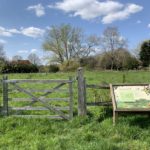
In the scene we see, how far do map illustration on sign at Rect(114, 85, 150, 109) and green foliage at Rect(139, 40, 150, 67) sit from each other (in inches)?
2217

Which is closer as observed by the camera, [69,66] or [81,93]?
[81,93]

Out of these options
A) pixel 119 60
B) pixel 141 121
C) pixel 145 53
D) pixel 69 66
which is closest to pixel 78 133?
pixel 141 121

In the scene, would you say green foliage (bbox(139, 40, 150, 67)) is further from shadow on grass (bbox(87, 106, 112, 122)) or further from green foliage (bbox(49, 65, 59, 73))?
shadow on grass (bbox(87, 106, 112, 122))

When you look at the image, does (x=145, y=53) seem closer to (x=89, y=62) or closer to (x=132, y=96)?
(x=89, y=62)

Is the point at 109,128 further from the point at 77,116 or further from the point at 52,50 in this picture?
the point at 52,50

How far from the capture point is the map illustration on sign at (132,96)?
8559 millimetres

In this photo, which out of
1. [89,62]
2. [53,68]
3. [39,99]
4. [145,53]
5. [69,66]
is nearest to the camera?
[39,99]

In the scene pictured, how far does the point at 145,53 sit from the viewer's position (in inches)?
2537

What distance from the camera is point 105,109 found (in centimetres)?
1003

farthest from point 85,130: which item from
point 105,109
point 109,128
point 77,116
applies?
point 105,109

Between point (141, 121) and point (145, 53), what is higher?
point (145, 53)

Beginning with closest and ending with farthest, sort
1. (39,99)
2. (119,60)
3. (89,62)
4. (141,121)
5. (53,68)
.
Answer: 1. (141,121)
2. (39,99)
3. (53,68)
4. (119,60)
5. (89,62)

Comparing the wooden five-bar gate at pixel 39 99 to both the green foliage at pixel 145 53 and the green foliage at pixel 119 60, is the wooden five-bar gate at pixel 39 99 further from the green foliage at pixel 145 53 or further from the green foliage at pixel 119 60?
the green foliage at pixel 145 53

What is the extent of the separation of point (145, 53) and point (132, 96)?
189 feet
